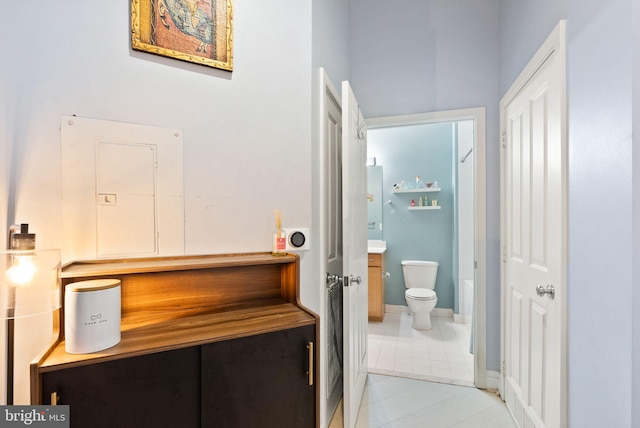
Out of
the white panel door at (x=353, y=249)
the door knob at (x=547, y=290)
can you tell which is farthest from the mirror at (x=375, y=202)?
the door knob at (x=547, y=290)

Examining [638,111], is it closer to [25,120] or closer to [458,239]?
[25,120]

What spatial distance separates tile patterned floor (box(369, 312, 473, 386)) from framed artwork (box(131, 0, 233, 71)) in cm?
251

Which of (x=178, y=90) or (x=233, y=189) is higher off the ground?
(x=178, y=90)

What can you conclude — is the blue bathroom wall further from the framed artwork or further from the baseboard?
the framed artwork

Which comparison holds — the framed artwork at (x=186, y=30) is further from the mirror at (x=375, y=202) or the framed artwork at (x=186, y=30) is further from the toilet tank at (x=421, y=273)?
the toilet tank at (x=421, y=273)

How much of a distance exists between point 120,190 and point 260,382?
0.96m

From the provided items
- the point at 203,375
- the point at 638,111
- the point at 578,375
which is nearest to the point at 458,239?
the point at 578,375

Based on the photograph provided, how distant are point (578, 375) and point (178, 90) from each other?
204 cm

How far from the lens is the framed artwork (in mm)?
1265

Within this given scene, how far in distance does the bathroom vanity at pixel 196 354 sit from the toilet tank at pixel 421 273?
269cm

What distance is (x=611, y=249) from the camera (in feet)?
3.23

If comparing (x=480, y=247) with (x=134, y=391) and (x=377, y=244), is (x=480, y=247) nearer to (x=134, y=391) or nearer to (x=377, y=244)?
(x=377, y=244)

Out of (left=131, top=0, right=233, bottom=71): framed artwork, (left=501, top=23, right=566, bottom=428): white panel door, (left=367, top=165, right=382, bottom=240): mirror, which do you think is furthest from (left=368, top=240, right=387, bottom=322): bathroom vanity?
(left=131, top=0, right=233, bottom=71): framed artwork

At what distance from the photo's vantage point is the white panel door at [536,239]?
1.33 meters
